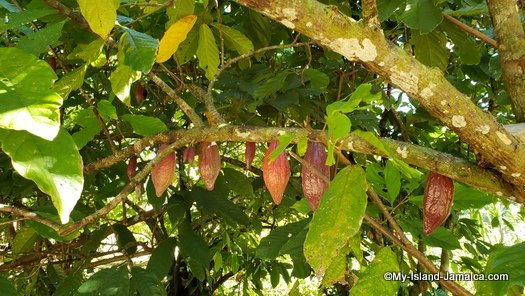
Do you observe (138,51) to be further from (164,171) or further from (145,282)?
(145,282)

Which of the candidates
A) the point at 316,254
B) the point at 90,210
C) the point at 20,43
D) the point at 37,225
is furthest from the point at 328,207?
the point at 90,210

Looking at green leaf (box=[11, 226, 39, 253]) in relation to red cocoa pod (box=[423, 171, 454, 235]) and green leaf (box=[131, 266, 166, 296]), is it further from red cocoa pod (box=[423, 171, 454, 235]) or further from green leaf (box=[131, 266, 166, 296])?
red cocoa pod (box=[423, 171, 454, 235])

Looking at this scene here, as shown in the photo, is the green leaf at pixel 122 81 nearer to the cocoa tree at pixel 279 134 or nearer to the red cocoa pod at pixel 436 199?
the cocoa tree at pixel 279 134

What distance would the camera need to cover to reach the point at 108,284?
4.41ft

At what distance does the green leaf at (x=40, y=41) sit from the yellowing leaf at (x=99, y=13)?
15 centimetres

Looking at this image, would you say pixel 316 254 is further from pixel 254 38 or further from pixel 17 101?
pixel 254 38

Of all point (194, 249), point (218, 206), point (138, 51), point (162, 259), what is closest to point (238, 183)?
point (218, 206)

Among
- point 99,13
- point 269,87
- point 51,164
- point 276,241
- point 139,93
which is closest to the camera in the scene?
point 51,164

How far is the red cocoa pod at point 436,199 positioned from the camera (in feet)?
3.12

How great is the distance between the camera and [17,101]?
1.95 ft

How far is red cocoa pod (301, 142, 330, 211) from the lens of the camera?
0.98m

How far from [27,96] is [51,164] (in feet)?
0.27

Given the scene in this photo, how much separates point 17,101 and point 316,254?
0.44m

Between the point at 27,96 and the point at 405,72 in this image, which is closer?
the point at 27,96
